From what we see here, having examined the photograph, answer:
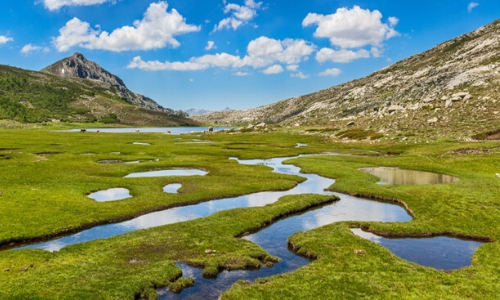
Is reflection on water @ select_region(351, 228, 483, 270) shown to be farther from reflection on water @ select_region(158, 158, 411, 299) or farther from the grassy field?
reflection on water @ select_region(158, 158, 411, 299)

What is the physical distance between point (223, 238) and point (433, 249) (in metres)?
20.4

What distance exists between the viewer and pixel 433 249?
1184 inches

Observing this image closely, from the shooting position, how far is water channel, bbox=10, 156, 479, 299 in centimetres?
2419

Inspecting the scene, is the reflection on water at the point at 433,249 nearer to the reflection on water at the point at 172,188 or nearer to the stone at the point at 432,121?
the reflection on water at the point at 172,188

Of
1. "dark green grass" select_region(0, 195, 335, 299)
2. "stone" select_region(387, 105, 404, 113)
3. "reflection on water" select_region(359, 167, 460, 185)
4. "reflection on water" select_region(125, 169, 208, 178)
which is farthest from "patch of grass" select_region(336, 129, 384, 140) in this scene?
"dark green grass" select_region(0, 195, 335, 299)

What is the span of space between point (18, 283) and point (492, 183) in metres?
63.7

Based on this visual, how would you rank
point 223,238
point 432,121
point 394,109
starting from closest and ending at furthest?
1. point 223,238
2. point 432,121
3. point 394,109

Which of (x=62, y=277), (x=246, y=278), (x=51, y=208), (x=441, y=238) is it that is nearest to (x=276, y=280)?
(x=246, y=278)

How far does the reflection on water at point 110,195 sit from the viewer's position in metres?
47.1

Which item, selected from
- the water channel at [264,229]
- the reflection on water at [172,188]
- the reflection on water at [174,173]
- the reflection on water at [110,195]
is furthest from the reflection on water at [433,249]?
the reflection on water at [174,173]

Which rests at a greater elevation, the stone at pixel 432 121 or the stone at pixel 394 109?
the stone at pixel 394 109

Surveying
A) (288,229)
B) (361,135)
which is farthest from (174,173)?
(361,135)

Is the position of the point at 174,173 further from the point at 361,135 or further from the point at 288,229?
the point at 361,135

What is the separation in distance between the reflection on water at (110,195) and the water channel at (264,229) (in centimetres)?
1006
